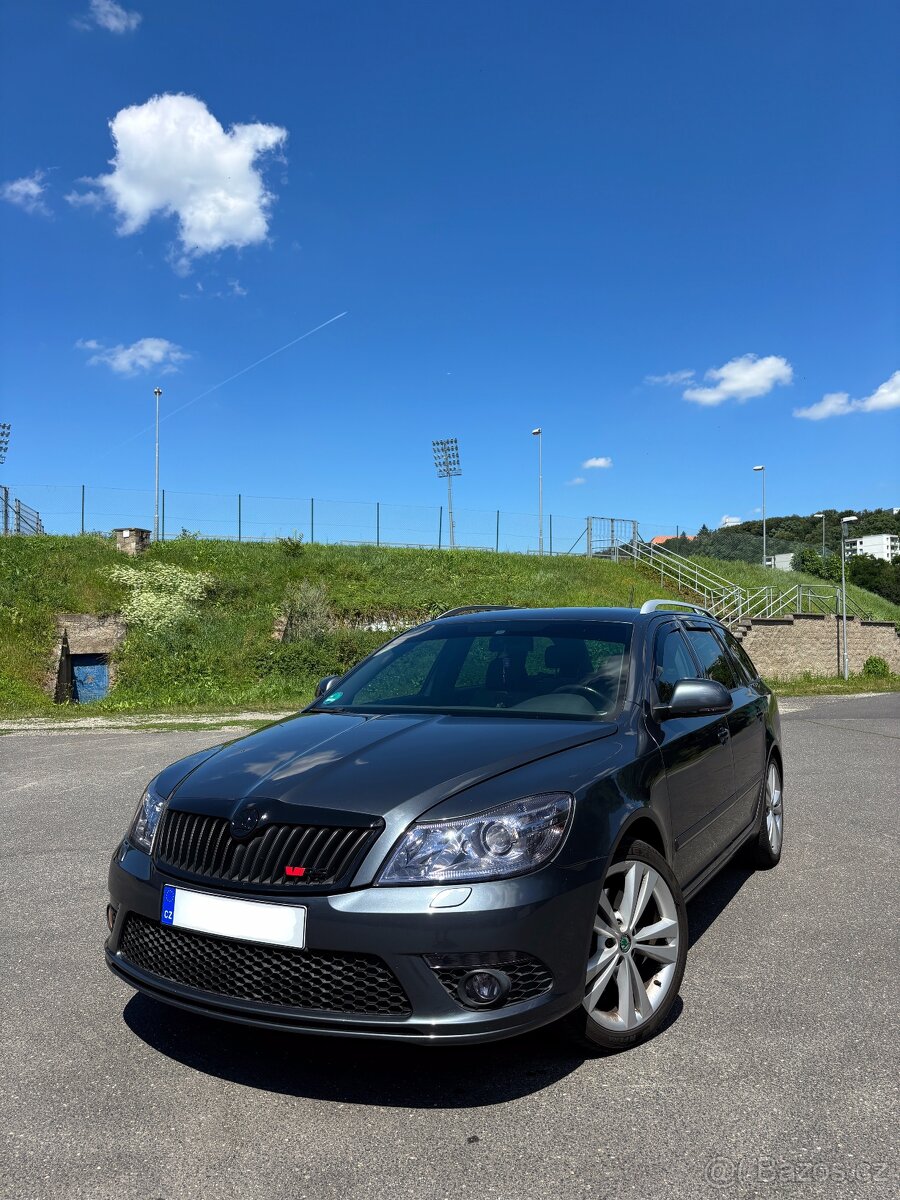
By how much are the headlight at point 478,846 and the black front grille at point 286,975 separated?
0.28 metres

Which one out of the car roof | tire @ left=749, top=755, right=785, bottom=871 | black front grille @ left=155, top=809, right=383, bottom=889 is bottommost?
tire @ left=749, top=755, right=785, bottom=871

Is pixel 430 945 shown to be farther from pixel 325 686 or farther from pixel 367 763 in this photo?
pixel 325 686

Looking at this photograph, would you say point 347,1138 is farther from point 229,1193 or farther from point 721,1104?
point 721,1104

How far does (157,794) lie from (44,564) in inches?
1071

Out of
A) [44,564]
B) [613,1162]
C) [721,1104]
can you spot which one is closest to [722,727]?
[721,1104]

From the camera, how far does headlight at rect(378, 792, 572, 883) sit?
8.82 feet

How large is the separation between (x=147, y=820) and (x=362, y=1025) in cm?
115

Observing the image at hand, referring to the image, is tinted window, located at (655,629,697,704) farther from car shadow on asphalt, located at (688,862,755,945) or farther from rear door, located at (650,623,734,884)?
car shadow on asphalt, located at (688,862,755,945)

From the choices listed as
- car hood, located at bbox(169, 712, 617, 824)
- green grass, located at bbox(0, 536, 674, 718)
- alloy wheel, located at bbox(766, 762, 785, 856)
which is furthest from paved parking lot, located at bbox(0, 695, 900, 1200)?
green grass, located at bbox(0, 536, 674, 718)

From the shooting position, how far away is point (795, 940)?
14.2ft

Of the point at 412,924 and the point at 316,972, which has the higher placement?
the point at 412,924

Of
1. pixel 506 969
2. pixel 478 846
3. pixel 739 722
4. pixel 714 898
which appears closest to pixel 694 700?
pixel 739 722

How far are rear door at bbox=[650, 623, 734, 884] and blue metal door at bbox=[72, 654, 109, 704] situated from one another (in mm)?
22745

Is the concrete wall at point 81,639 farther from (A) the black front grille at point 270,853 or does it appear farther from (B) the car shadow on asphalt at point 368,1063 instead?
(A) the black front grille at point 270,853
